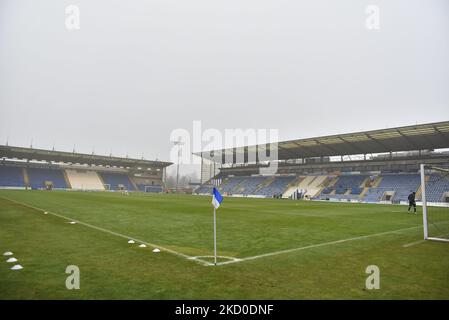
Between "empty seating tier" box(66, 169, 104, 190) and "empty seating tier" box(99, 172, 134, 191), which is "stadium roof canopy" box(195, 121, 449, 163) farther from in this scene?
"empty seating tier" box(66, 169, 104, 190)

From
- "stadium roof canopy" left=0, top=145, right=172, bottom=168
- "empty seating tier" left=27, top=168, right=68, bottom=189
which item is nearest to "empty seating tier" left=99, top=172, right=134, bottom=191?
"stadium roof canopy" left=0, top=145, right=172, bottom=168

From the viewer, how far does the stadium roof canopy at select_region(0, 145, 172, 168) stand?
7644 cm

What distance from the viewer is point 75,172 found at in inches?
3605

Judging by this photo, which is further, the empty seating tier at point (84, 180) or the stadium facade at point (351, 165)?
the empty seating tier at point (84, 180)

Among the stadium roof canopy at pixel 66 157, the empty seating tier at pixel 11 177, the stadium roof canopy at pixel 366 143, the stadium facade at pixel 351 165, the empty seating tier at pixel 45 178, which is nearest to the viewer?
the stadium roof canopy at pixel 366 143

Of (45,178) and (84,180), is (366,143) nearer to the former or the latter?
(84,180)

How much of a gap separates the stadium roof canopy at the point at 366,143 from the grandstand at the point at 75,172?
37860mm

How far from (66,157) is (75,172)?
8.03 metres

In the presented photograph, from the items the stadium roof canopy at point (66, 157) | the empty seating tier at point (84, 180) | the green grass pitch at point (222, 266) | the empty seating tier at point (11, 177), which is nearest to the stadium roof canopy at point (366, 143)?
the stadium roof canopy at point (66, 157)

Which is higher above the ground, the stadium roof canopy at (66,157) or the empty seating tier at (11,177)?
the stadium roof canopy at (66,157)

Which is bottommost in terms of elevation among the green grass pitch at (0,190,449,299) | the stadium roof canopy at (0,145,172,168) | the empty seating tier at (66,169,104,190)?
the green grass pitch at (0,190,449,299)

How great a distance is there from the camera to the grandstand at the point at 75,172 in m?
78.1

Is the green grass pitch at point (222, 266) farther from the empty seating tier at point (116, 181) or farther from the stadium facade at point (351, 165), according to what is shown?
the empty seating tier at point (116, 181)

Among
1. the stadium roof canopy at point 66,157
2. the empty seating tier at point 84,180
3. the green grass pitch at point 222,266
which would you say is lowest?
the green grass pitch at point 222,266
